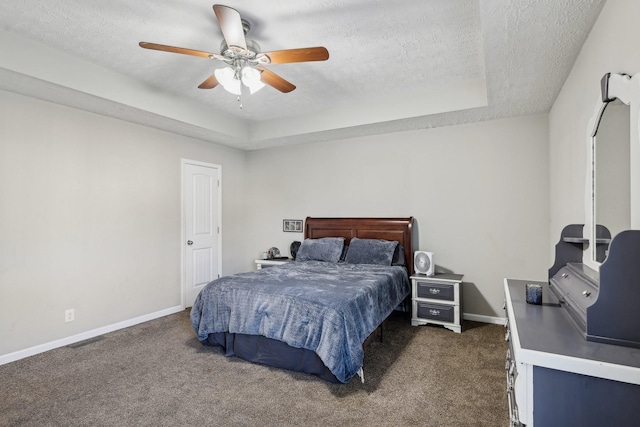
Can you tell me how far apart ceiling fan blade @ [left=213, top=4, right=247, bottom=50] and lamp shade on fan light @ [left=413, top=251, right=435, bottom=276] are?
2.96 metres

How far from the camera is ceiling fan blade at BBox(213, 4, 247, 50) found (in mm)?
1877

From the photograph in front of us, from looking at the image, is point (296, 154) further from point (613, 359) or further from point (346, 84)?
point (613, 359)

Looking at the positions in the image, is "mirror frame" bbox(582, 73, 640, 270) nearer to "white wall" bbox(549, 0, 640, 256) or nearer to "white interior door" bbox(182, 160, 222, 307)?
"white wall" bbox(549, 0, 640, 256)

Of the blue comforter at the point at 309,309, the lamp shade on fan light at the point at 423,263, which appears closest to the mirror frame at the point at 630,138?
the blue comforter at the point at 309,309

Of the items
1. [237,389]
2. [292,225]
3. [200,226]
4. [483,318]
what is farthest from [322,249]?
[237,389]

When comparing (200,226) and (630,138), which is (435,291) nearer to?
(630,138)

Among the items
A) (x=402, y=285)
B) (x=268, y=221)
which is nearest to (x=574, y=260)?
(x=402, y=285)

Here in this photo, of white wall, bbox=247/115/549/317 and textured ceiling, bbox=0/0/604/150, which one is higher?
textured ceiling, bbox=0/0/604/150

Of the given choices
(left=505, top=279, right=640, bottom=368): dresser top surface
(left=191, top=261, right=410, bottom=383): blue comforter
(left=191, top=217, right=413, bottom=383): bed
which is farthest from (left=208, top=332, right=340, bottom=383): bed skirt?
(left=505, top=279, right=640, bottom=368): dresser top surface

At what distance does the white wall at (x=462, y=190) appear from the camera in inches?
146

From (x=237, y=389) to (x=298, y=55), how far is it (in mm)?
2449

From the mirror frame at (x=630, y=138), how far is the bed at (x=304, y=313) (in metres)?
1.57

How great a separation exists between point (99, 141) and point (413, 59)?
343 centimetres

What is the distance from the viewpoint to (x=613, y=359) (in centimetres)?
108
